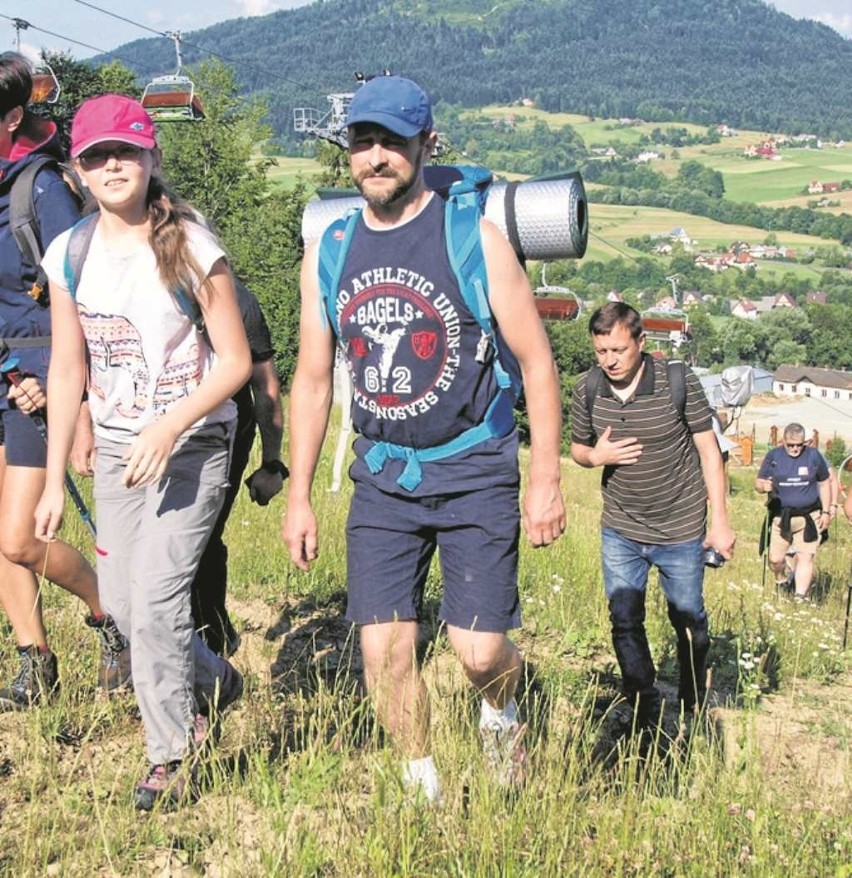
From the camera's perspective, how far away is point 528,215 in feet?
12.1

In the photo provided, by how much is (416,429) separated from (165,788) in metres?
1.15

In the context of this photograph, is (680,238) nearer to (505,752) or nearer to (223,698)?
(223,698)

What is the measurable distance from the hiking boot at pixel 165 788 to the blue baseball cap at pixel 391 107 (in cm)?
174

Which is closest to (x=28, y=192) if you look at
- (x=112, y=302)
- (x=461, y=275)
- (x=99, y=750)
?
(x=112, y=302)

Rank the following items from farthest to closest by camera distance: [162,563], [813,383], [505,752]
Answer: [813,383] < [162,563] < [505,752]

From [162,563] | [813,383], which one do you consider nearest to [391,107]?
[162,563]

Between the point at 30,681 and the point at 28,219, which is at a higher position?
the point at 28,219

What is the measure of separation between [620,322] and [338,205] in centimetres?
135

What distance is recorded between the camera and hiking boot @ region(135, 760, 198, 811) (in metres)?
2.92

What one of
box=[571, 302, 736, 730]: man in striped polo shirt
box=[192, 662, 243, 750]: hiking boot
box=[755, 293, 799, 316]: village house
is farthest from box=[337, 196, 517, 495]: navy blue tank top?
box=[755, 293, 799, 316]: village house

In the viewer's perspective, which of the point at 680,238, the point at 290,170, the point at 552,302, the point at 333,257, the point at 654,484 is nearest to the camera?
the point at 333,257

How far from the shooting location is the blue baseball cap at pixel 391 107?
300cm

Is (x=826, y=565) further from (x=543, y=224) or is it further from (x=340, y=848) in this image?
(x=340, y=848)

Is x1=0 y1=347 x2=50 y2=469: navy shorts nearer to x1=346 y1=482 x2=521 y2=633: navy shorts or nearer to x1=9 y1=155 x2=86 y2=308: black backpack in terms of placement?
x1=9 y1=155 x2=86 y2=308: black backpack
